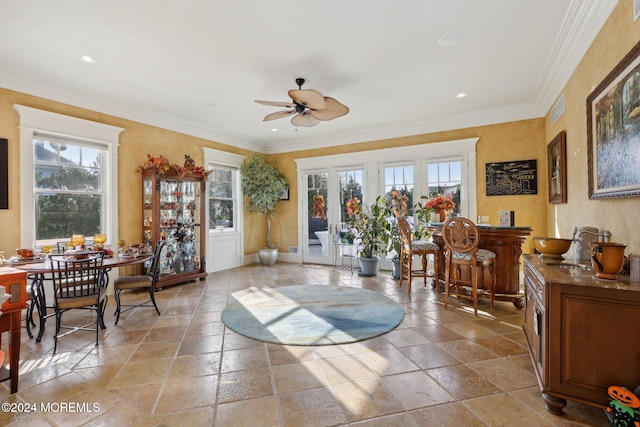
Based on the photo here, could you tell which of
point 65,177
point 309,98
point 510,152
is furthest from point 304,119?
point 510,152

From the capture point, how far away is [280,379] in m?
2.26

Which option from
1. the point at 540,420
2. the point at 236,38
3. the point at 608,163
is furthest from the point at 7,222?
the point at 608,163

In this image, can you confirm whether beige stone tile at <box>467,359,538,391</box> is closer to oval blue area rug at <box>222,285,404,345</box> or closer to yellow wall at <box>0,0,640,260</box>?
oval blue area rug at <box>222,285,404,345</box>

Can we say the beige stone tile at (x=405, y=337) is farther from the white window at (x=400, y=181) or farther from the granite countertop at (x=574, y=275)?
the white window at (x=400, y=181)

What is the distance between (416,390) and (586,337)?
1.05 meters

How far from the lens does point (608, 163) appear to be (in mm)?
2375

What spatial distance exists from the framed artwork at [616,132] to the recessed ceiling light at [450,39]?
1237 millimetres

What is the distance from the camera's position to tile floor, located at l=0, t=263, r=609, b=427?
1.85m

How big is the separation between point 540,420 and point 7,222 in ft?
17.8

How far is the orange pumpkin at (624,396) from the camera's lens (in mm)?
1525

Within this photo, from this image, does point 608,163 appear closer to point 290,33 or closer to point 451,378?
point 451,378

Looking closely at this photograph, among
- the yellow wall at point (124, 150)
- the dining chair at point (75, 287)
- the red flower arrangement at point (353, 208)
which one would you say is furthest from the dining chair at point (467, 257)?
the yellow wall at point (124, 150)

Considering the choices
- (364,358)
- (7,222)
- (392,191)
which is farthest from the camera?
(392,191)

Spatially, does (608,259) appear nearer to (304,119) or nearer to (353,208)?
(304,119)
